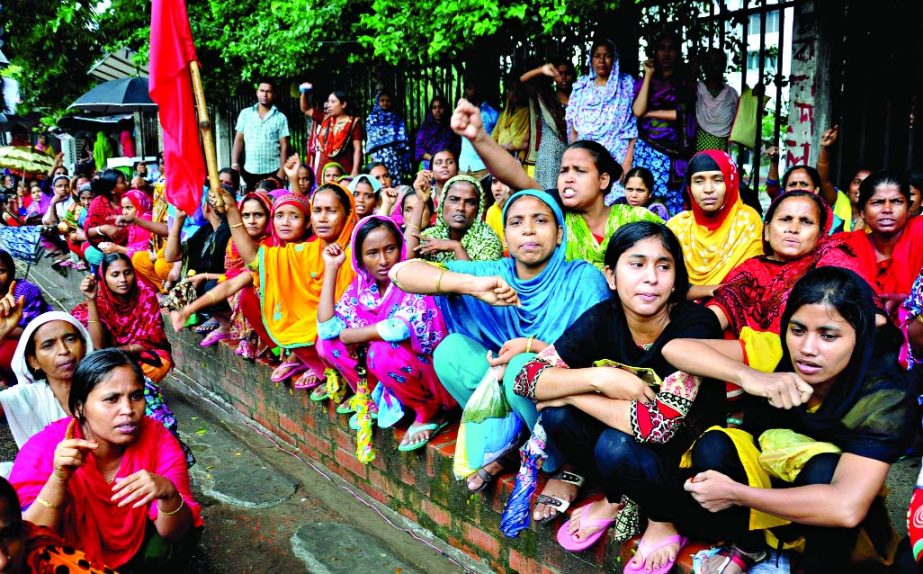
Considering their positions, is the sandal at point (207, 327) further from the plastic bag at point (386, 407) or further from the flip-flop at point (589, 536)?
the flip-flop at point (589, 536)

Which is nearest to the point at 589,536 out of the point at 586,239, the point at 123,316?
the point at 586,239

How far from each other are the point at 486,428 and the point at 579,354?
1.80ft

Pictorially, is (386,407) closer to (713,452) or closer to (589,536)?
(589,536)

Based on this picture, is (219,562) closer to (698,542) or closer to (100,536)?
(100,536)

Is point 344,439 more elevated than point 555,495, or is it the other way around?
point 555,495

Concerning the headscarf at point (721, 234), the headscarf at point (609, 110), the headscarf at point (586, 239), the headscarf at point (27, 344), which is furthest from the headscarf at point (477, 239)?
the headscarf at point (609, 110)

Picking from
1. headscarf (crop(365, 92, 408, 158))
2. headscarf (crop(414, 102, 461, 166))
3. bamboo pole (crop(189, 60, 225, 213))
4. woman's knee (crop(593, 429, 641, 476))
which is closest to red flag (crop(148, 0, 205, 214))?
bamboo pole (crop(189, 60, 225, 213))

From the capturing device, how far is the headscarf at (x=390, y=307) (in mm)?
3461

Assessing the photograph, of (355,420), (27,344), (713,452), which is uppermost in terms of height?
(27,344)

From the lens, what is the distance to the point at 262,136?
9203mm

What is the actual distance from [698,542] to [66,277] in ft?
33.2

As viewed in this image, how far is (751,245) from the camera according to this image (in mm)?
3588

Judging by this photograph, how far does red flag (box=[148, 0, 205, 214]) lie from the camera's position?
5.33 meters

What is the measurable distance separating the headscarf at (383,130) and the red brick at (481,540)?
18.1ft
